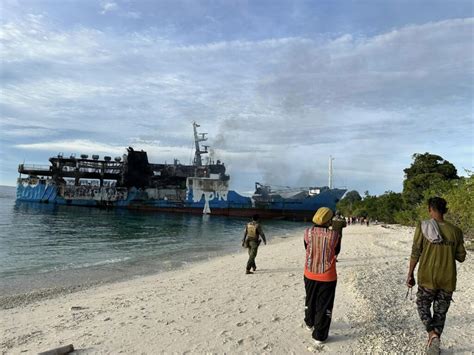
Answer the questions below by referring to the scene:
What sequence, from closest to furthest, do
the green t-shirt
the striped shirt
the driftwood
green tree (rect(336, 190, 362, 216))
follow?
the green t-shirt, the driftwood, the striped shirt, green tree (rect(336, 190, 362, 216))

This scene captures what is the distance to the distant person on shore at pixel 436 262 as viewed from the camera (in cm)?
384

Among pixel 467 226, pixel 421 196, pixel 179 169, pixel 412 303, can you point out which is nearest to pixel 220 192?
pixel 179 169

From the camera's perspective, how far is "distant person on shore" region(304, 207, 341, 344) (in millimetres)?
4297

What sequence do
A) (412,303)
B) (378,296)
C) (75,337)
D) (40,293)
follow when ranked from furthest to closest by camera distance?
(40,293) → (378,296) → (412,303) → (75,337)

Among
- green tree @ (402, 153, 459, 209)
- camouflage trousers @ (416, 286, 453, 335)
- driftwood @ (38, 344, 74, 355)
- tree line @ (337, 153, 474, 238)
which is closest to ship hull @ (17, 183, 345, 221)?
tree line @ (337, 153, 474, 238)

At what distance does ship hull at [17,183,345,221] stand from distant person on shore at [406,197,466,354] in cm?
5547

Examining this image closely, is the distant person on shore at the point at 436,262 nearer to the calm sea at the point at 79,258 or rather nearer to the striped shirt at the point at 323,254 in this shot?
the striped shirt at the point at 323,254

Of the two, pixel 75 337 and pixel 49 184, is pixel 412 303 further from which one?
pixel 49 184

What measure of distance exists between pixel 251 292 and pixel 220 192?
5421cm

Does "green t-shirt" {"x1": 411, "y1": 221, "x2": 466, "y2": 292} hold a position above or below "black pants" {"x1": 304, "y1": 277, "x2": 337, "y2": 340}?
above

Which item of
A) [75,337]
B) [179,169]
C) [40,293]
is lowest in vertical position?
[40,293]

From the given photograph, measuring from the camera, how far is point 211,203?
61.1 meters

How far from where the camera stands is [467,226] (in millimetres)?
15039

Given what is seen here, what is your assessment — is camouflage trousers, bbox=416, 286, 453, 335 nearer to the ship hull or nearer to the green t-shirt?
the green t-shirt
